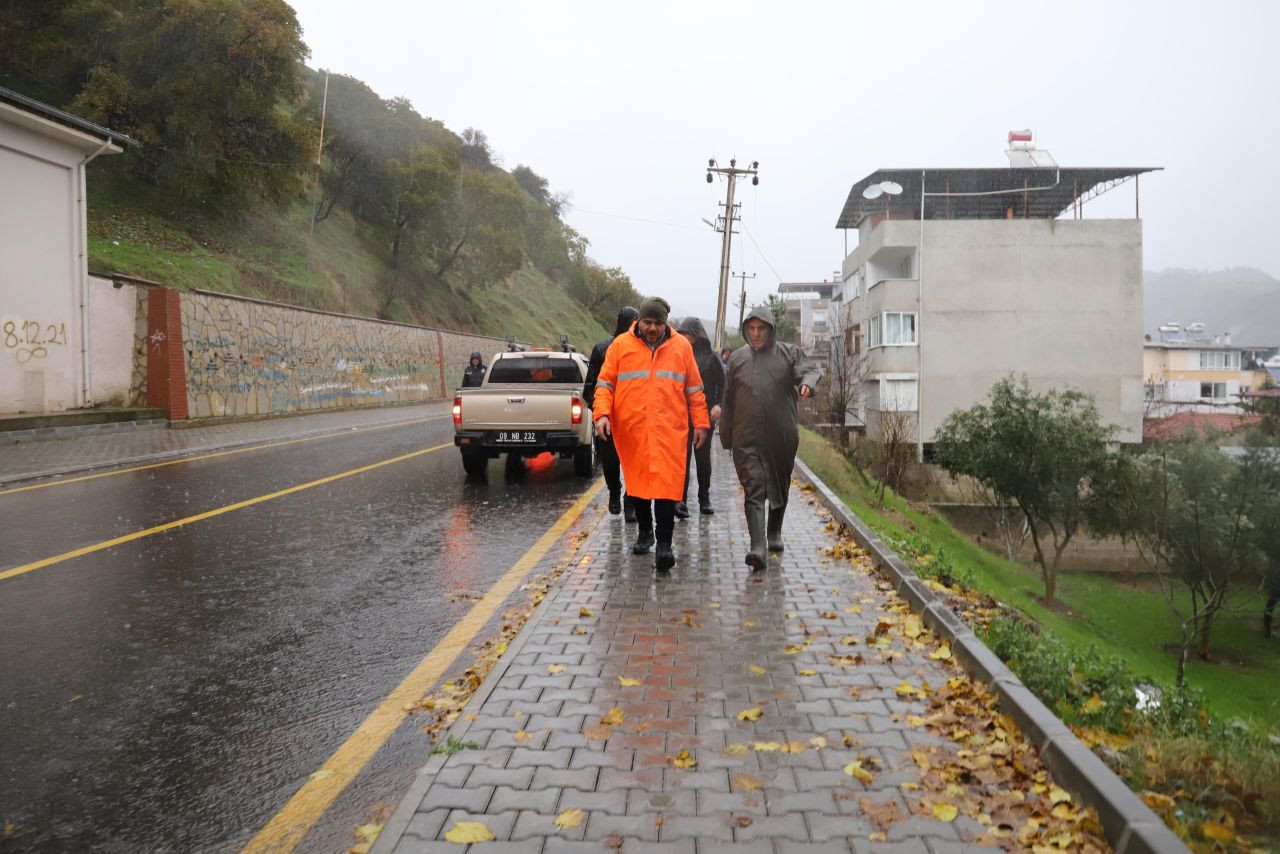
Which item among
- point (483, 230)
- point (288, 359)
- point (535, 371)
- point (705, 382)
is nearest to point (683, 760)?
point (705, 382)

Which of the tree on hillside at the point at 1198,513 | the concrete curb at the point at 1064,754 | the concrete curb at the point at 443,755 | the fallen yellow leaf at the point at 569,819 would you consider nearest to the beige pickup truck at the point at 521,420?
the concrete curb at the point at 443,755

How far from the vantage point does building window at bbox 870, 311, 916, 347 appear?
41.7 meters

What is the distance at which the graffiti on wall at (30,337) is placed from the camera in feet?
55.4

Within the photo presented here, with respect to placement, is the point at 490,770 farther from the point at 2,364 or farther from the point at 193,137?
the point at 193,137

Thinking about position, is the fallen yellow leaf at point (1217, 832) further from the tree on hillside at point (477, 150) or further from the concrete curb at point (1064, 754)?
the tree on hillside at point (477, 150)

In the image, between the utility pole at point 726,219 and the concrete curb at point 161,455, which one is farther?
the utility pole at point 726,219

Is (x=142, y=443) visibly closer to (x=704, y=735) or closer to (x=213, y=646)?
(x=213, y=646)

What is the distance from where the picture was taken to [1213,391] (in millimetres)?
80812

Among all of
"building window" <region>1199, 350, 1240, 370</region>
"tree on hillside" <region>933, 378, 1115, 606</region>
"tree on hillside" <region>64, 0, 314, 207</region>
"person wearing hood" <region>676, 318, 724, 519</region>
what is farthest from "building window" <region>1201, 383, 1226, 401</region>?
"person wearing hood" <region>676, 318, 724, 519</region>

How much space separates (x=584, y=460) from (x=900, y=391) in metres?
32.1

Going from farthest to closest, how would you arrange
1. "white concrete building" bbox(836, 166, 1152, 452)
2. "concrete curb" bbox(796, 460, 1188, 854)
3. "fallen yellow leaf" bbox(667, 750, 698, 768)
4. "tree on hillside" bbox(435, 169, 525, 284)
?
1. "tree on hillside" bbox(435, 169, 525, 284)
2. "white concrete building" bbox(836, 166, 1152, 452)
3. "fallen yellow leaf" bbox(667, 750, 698, 768)
4. "concrete curb" bbox(796, 460, 1188, 854)

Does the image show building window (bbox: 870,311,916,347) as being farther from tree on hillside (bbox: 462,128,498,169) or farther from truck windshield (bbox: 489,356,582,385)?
Result: tree on hillside (bbox: 462,128,498,169)

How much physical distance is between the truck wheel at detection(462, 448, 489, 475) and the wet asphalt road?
A: 1921mm

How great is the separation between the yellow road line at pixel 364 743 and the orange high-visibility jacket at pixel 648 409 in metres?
1.27
